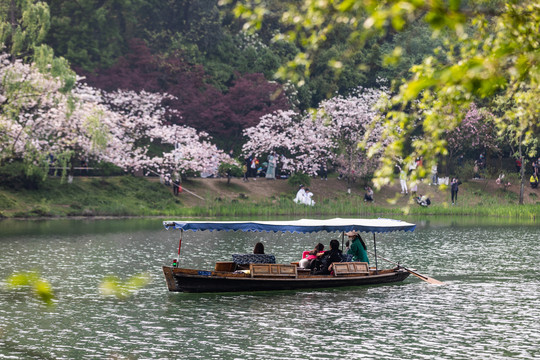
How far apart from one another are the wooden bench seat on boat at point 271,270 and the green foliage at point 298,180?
1555 inches

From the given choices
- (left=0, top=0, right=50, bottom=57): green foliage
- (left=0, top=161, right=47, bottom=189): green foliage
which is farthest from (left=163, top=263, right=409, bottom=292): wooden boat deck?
(left=0, top=0, right=50, bottom=57): green foliage

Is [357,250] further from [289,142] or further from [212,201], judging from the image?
[289,142]

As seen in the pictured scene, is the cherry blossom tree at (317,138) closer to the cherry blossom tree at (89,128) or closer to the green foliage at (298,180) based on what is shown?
the green foliage at (298,180)

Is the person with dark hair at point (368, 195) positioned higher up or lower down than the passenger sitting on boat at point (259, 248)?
higher up

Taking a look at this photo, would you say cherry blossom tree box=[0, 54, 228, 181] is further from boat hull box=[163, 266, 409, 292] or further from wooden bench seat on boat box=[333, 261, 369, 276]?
wooden bench seat on boat box=[333, 261, 369, 276]

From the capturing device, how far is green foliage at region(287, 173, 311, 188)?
65562 mm

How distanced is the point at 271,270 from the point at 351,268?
292 cm

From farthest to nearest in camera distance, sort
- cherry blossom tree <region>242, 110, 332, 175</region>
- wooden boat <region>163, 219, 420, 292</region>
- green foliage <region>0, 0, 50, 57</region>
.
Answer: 1. cherry blossom tree <region>242, 110, 332, 175</region>
2. green foliage <region>0, 0, 50, 57</region>
3. wooden boat <region>163, 219, 420, 292</region>

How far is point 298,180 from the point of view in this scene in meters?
65.5

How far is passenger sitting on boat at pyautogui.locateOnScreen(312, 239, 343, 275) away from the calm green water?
690mm

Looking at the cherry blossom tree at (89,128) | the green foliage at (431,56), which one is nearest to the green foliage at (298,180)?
the cherry blossom tree at (89,128)

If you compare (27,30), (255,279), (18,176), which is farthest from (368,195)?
(255,279)

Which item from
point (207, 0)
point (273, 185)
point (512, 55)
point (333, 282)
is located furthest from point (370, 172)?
point (512, 55)

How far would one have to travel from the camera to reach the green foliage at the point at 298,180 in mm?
65562
